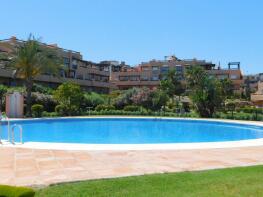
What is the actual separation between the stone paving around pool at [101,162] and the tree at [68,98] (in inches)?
774

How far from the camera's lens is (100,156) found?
29.9ft

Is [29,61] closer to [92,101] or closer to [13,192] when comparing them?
[92,101]

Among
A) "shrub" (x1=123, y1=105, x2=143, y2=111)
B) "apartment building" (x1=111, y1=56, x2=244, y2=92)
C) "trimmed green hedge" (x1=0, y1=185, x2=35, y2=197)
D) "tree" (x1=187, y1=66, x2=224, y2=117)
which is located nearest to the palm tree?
"shrub" (x1=123, y1=105, x2=143, y2=111)

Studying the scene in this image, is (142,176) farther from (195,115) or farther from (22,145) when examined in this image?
(195,115)

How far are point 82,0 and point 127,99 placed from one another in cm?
1633

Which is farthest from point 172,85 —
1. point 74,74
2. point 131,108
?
point 131,108

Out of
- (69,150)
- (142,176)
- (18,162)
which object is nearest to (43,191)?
(142,176)

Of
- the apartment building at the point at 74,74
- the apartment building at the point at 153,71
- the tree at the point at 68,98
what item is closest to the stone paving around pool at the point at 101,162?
the tree at the point at 68,98

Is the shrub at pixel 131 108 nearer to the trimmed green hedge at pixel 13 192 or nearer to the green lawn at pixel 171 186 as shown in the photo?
the green lawn at pixel 171 186

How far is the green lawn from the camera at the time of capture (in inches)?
208

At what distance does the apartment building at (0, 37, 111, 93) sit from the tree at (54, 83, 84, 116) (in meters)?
16.7

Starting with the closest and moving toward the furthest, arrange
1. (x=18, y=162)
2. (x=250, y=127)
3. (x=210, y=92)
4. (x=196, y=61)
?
(x=18, y=162), (x=250, y=127), (x=210, y=92), (x=196, y=61)

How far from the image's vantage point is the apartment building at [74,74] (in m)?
47.5

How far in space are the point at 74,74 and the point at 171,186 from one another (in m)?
55.6
